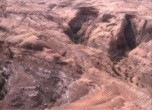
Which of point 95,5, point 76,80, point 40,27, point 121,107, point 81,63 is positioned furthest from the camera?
point 95,5

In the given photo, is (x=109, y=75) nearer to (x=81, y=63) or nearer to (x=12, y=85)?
(x=81, y=63)

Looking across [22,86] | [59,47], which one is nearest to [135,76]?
[59,47]

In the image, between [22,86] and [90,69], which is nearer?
[22,86]

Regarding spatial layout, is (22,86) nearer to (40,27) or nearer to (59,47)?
(59,47)

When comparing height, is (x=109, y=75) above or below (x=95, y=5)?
below

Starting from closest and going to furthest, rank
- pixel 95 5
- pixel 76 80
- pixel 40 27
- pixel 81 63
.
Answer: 1. pixel 76 80
2. pixel 81 63
3. pixel 40 27
4. pixel 95 5

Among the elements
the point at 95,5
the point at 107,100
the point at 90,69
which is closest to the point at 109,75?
the point at 90,69
